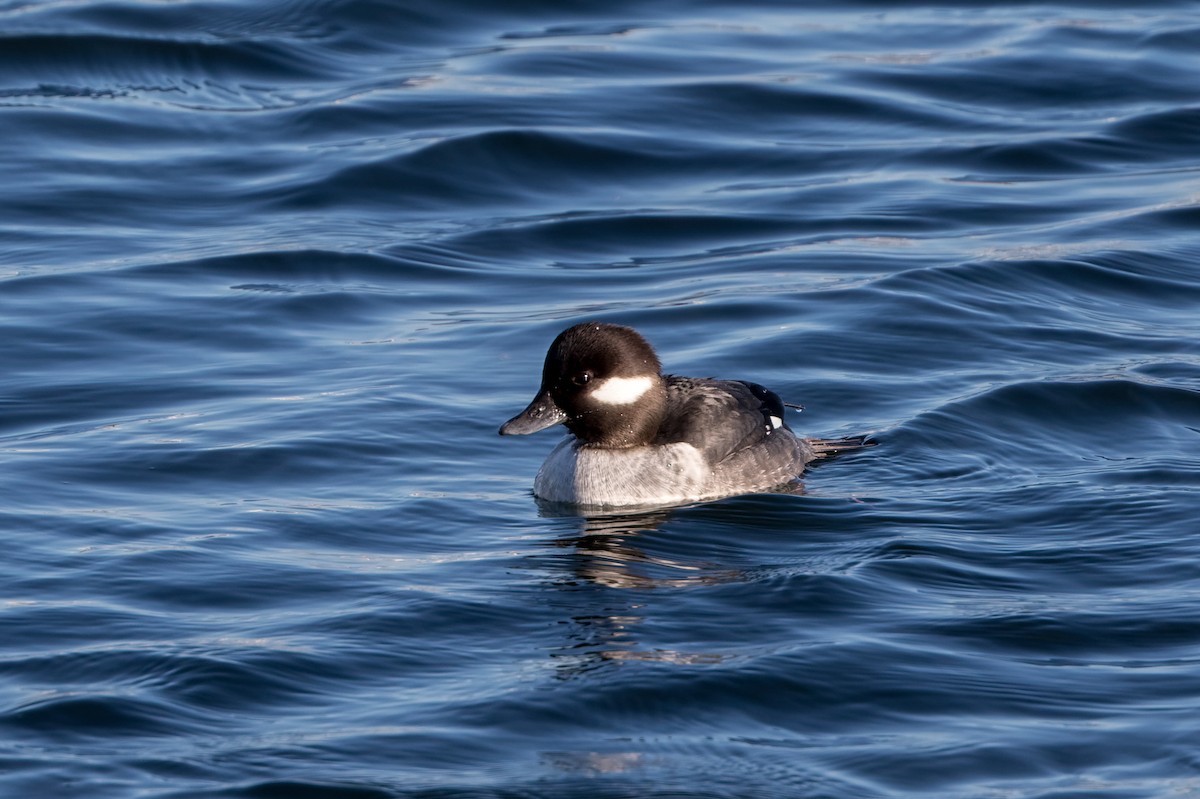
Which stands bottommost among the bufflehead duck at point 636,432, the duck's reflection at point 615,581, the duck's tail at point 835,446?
the duck's reflection at point 615,581

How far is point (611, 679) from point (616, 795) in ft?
3.15

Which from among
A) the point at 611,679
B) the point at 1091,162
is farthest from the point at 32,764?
the point at 1091,162

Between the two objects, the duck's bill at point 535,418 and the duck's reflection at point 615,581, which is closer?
the duck's reflection at point 615,581

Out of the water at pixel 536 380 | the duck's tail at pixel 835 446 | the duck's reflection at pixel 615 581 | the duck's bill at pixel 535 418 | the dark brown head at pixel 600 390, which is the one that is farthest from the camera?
the duck's tail at pixel 835 446

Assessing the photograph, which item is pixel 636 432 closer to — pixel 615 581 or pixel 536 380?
pixel 615 581

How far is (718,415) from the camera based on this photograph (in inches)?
403

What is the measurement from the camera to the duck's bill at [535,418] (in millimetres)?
10133

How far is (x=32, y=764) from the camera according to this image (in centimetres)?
675

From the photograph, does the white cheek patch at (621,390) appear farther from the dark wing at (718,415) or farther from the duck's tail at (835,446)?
the duck's tail at (835,446)

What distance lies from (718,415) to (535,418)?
38.8 inches

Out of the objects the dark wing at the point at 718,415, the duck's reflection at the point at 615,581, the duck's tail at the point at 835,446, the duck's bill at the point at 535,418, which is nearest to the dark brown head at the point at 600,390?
the duck's bill at the point at 535,418

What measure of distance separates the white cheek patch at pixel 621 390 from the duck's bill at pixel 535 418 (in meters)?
0.27

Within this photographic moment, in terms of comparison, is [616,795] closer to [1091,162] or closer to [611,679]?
[611,679]

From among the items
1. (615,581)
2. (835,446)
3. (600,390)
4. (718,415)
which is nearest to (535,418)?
(600,390)
